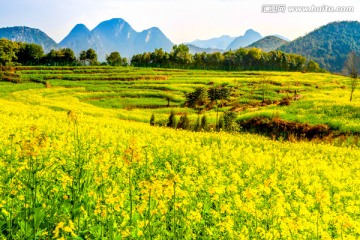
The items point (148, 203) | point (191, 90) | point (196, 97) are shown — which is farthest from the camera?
point (191, 90)

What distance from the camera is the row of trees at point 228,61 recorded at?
144 m

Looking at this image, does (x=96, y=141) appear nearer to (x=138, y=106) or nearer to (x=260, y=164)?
(x=260, y=164)

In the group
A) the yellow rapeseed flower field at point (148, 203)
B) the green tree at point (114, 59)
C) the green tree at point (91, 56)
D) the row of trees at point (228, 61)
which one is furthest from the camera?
the green tree at point (114, 59)

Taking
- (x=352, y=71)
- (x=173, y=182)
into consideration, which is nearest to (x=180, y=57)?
(x=352, y=71)

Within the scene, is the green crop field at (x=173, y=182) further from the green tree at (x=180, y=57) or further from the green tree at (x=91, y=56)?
the green tree at (x=91, y=56)

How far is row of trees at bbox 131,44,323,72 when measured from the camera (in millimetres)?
143625

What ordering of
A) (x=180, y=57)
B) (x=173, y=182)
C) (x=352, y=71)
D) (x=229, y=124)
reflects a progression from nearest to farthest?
(x=173, y=182) → (x=229, y=124) → (x=352, y=71) → (x=180, y=57)

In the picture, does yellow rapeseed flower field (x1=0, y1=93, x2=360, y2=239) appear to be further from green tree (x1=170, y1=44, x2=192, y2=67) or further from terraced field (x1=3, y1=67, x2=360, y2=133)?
green tree (x1=170, y1=44, x2=192, y2=67)

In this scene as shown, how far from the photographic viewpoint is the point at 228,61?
147375 mm

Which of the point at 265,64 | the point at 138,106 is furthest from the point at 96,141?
the point at 265,64

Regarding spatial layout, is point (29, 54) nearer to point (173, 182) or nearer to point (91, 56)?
point (91, 56)

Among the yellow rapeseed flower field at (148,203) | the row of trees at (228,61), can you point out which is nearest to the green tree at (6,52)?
the row of trees at (228,61)

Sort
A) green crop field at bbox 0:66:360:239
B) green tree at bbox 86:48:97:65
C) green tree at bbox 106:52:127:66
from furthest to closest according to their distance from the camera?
green tree at bbox 106:52:127:66, green tree at bbox 86:48:97:65, green crop field at bbox 0:66:360:239

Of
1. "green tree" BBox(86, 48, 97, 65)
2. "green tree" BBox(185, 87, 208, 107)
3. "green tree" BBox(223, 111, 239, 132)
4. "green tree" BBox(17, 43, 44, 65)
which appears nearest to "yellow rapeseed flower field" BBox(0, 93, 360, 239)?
"green tree" BBox(223, 111, 239, 132)
